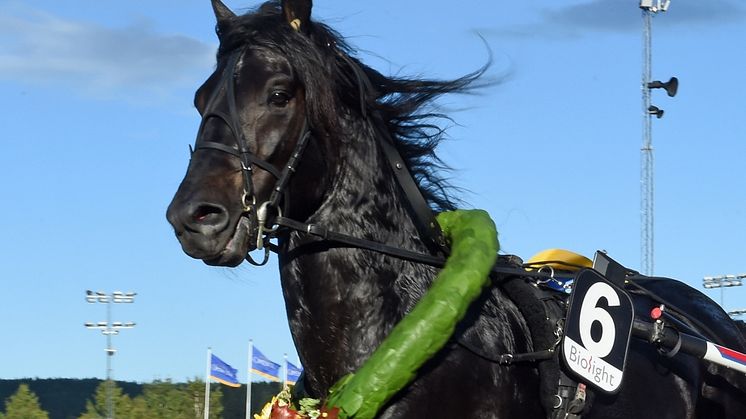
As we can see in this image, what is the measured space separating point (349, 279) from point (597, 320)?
53.2 inches

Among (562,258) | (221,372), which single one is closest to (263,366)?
(221,372)

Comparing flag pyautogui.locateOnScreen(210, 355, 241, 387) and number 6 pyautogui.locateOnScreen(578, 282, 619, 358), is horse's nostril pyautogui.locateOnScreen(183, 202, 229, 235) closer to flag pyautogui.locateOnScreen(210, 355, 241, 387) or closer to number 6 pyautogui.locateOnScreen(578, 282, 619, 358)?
number 6 pyautogui.locateOnScreen(578, 282, 619, 358)

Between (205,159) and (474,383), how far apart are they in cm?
156

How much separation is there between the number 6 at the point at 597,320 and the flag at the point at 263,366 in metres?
31.2

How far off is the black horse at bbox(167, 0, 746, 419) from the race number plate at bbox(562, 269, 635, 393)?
23cm

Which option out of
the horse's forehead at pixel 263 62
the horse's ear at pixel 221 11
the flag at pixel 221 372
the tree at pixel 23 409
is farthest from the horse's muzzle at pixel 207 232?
the flag at pixel 221 372

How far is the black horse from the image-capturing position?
513 centimetres

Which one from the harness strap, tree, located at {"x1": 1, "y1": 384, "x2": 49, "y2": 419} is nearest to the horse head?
the harness strap

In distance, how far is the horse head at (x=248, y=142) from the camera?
4992 mm

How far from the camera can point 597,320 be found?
19.7 ft

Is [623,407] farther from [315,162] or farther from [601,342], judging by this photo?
[315,162]

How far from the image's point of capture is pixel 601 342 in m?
5.99

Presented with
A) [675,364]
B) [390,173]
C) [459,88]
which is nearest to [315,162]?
[390,173]

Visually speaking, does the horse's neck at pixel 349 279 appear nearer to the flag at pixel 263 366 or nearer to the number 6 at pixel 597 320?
the number 6 at pixel 597 320
